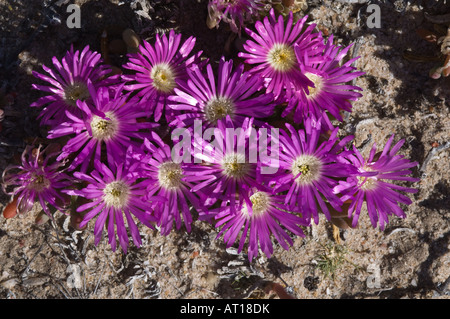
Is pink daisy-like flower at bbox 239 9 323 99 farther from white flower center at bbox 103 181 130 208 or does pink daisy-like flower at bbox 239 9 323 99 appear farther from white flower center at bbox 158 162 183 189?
white flower center at bbox 103 181 130 208

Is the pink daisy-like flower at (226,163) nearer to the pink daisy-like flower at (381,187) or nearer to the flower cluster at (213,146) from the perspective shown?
the flower cluster at (213,146)

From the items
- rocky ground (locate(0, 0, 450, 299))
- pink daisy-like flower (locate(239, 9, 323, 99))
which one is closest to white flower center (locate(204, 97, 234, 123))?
pink daisy-like flower (locate(239, 9, 323, 99))

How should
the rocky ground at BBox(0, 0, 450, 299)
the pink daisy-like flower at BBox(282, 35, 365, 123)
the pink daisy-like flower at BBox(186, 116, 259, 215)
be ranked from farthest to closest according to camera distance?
1. the rocky ground at BBox(0, 0, 450, 299)
2. the pink daisy-like flower at BBox(282, 35, 365, 123)
3. the pink daisy-like flower at BBox(186, 116, 259, 215)

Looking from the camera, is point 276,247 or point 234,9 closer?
point 234,9

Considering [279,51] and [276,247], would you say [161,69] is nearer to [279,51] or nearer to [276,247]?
[279,51]

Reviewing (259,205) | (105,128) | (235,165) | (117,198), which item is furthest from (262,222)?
(105,128)

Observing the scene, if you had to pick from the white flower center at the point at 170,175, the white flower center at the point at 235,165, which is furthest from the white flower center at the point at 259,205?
the white flower center at the point at 170,175

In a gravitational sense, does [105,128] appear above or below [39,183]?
above
